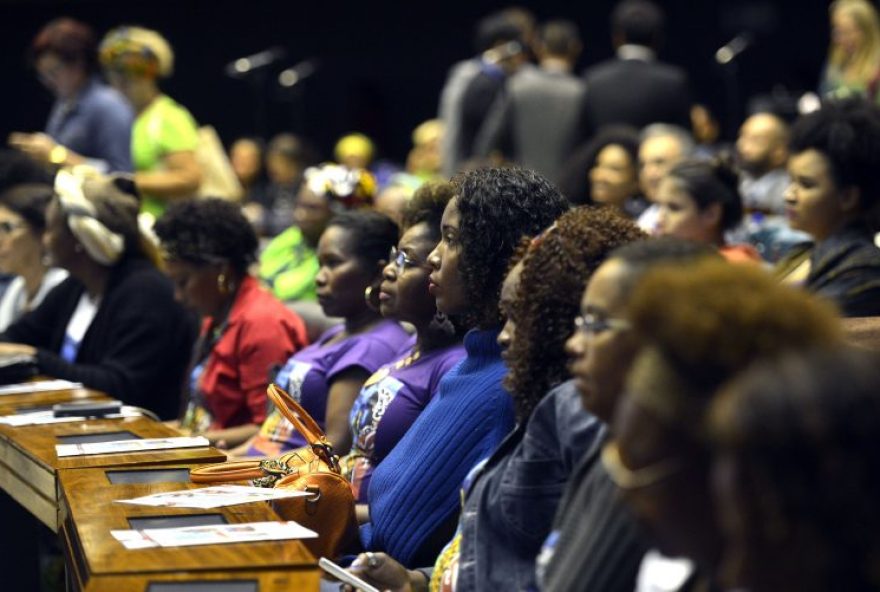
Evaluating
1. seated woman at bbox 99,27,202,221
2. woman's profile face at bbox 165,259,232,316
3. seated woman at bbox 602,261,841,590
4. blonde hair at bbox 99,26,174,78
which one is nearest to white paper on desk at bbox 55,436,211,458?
woman's profile face at bbox 165,259,232,316

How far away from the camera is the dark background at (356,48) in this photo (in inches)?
528

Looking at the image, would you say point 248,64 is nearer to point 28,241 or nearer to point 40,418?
point 28,241

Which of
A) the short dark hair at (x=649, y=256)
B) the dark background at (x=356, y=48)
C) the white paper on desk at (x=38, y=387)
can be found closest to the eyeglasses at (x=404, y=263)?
the short dark hair at (x=649, y=256)

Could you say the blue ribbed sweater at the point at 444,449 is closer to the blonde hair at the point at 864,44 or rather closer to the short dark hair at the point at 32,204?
→ the short dark hair at the point at 32,204

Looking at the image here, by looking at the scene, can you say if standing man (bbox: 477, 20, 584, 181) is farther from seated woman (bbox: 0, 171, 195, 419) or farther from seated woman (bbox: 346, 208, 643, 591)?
seated woman (bbox: 346, 208, 643, 591)

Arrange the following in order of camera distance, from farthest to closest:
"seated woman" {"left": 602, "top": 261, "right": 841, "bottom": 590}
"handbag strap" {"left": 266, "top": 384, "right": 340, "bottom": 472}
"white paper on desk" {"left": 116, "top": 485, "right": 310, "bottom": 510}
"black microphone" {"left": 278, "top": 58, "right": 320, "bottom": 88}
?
"black microphone" {"left": 278, "top": 58, "right": 320, "bottom": 88} → "handbag strap" {"left": 266, "top": 384, "right": 340, "bottom": 472} → "white paper on desk" {"left": 116, "top": 485, "right": 310, "bottom": 510} → "seated woman" {"left": 602, "top": 261, "right": 841, "bottom": 590}

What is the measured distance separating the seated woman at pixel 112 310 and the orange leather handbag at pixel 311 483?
6.49 ft

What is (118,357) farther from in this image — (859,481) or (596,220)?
(859,481)

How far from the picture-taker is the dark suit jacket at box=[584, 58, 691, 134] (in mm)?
7359

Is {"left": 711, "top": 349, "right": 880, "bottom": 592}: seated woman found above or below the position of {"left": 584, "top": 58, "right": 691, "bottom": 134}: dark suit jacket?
above

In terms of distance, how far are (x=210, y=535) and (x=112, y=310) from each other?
2.95 m

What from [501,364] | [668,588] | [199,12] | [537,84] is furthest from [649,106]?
[199,12]

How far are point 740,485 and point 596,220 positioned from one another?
1303 millimetres

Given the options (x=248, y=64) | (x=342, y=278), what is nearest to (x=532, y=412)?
(x=342, y=278)
